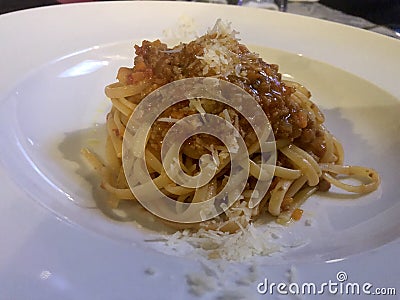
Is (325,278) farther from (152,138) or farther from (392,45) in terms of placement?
(392,45)

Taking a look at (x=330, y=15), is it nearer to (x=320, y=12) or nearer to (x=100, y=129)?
(x=320, y=12)

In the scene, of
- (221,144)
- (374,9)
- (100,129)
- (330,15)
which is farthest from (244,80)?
(374,9)

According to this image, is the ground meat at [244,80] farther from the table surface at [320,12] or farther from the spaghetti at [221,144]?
the table surface at [320,12]

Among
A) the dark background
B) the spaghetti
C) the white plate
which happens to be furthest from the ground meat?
the dark background

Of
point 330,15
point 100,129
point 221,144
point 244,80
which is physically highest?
point 244,80

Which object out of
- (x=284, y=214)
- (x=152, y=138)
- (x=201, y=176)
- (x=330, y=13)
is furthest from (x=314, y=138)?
(x=330, y=13)

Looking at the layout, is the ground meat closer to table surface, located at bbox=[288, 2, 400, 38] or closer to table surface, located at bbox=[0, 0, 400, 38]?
table surface, located at bbox=[0, 0, 400, 38]
